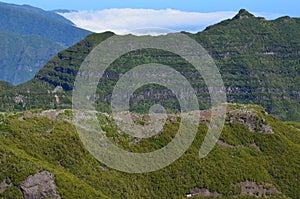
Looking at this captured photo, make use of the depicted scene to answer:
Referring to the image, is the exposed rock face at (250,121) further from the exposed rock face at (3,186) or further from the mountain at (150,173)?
the exposed rock face at (3,186)

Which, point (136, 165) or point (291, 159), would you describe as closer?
point (136, 165)

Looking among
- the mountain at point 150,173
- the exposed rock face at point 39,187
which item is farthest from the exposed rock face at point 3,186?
the exposed rock face at point 39,187

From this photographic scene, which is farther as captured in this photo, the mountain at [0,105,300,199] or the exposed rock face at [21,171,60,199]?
→ the mountain at [0,105,300,199]

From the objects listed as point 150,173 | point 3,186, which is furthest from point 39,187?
point 150,173

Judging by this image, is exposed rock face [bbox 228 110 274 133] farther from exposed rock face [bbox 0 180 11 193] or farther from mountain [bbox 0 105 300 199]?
exposed rock face [bbox 0 180 11 193]

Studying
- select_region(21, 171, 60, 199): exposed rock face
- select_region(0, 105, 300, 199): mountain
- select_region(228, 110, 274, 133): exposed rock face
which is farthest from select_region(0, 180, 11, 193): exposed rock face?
select_region(228, 110, 274, 133): exposed rock face

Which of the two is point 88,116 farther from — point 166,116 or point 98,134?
point 166,116

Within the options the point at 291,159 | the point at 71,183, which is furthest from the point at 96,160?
the point at 291,159

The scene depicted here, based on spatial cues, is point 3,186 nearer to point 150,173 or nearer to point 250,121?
point 150,173
